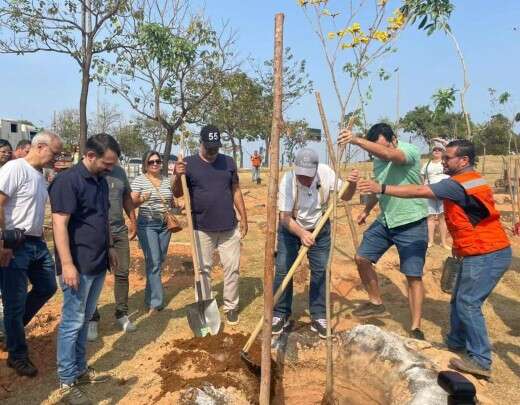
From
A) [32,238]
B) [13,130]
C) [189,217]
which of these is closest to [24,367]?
[32,238]

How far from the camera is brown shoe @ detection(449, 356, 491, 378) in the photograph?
11.0 feet

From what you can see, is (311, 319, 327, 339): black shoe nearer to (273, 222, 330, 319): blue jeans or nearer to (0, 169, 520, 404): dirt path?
(273, 222, 330, 319): blue jeans

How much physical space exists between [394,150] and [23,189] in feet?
9.71

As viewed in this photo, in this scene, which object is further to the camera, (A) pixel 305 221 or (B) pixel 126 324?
(B) pixel 126 324

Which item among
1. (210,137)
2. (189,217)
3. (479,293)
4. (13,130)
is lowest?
(479,293)

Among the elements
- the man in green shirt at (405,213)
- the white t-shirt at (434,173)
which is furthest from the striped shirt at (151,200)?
the white t-shirt at (434,173)

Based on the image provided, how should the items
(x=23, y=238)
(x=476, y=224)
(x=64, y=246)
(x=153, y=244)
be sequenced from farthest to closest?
(x=153, y=244) → (x=476, y=224) → (x=23, y=238) → (x=64, y=246)

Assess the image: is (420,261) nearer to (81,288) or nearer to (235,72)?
(81,288)

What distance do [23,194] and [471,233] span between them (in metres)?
3.41

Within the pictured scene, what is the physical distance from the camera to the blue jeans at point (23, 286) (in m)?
3.50

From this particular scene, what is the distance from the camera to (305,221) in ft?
13.5

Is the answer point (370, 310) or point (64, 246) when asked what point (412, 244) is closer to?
point (370, 310)

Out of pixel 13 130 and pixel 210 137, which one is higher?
pixel 13 130

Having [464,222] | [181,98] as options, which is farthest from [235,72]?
[464,222]
